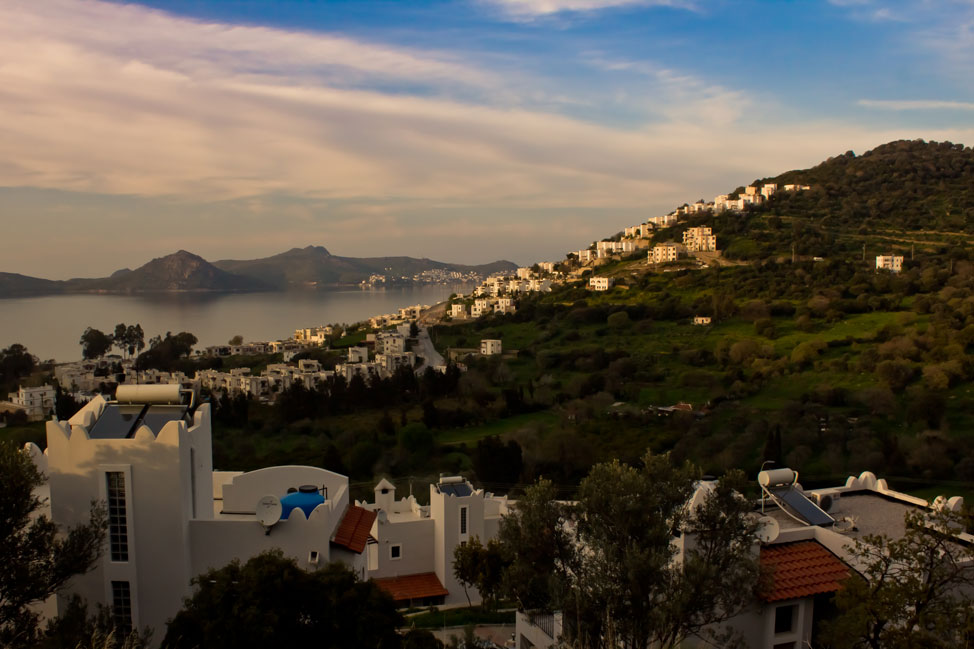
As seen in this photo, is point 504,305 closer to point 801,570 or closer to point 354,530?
point 354,530

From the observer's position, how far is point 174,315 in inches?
4102

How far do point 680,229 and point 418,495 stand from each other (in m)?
60.4

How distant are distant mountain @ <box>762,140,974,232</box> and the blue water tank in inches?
2455

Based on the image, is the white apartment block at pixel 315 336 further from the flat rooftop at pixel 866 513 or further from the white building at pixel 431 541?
the flat rooftop at pixel 866 513

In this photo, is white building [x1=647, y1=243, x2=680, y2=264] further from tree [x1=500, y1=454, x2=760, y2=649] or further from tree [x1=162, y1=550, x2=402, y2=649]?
tree [x1=162, y1=550, x2=402, y2=649]

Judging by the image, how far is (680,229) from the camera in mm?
75938

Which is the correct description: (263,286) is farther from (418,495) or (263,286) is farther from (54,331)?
(418,495)

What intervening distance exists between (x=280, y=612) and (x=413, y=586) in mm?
7652

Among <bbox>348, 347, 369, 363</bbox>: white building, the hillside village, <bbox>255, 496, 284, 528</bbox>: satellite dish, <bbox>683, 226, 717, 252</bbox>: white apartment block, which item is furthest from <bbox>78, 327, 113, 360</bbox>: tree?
<bbox>255, 496, 284, 528</bbox>: satellite dish

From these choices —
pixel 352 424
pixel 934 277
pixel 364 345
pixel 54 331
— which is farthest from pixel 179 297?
pixel 934 277

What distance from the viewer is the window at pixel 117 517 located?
8.29m

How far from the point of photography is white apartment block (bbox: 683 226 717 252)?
67.3 m

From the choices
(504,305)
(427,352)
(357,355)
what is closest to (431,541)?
(357,355)

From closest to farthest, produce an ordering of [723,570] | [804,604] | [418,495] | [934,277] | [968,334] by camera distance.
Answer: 1. [723,570]
2. [804,604]
3. [418,495]
4. [968,334]
5. [934,277]
